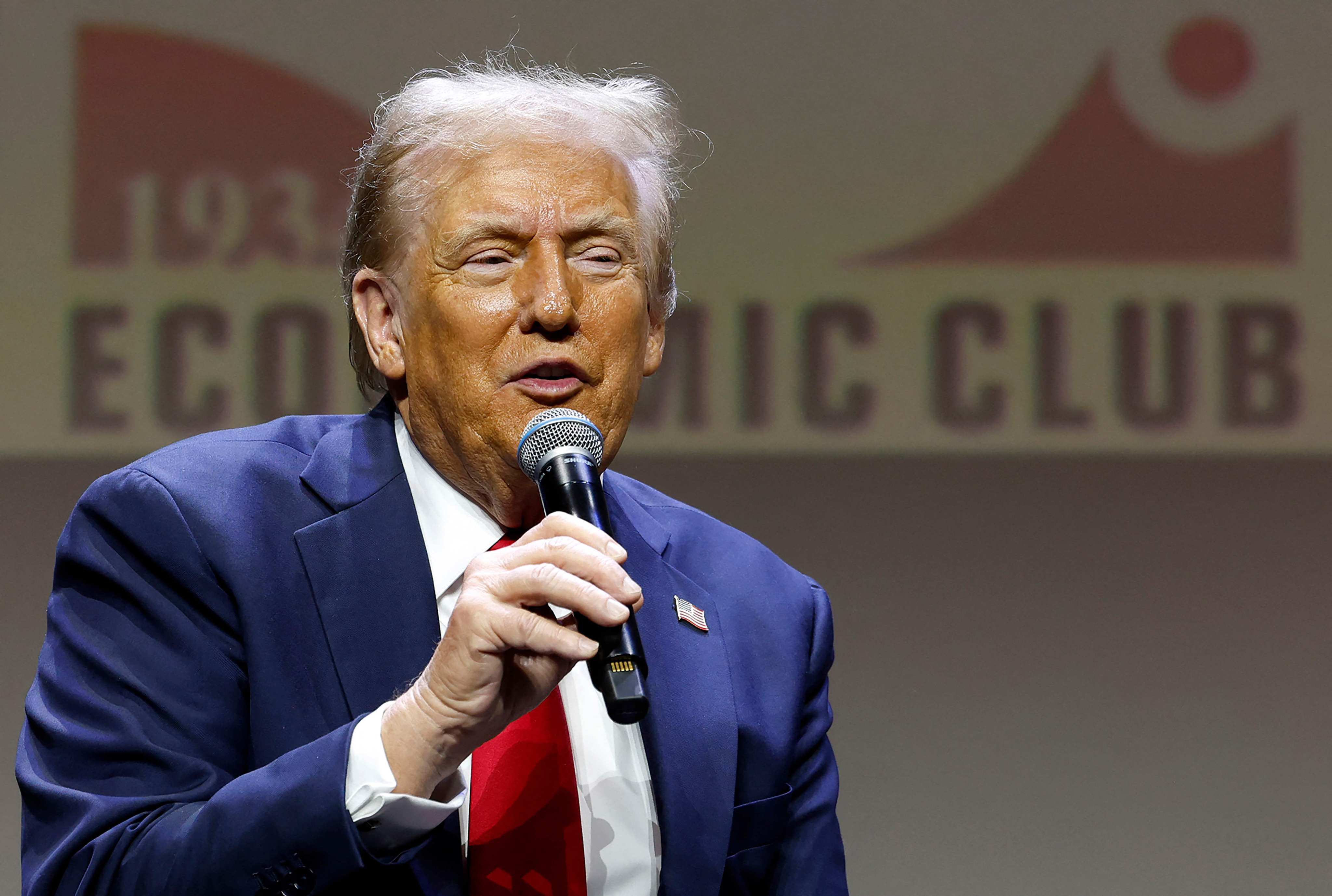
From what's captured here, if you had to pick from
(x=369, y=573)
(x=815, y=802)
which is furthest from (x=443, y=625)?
(x=815, y=802)

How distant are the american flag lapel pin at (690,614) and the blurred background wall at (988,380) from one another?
1489mm

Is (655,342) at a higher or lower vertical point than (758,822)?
higher

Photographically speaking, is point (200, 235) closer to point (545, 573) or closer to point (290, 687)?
point (290, 687)

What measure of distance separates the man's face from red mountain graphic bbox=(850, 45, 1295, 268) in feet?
5.76

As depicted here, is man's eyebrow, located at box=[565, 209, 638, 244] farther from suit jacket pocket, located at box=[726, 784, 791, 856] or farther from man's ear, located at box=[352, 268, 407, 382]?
suit jacket pocket, located at box=[726, 784, 791, 856]

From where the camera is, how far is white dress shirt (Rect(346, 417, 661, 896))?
5.11 feet

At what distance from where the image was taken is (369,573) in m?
1.56

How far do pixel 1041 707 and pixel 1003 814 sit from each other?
28 centimetres

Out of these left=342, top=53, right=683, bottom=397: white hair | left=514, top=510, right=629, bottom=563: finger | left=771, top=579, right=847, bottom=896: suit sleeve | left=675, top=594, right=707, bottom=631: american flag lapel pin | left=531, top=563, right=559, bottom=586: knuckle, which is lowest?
left=771, top=579, right=847, bottom=896: suit sleeve

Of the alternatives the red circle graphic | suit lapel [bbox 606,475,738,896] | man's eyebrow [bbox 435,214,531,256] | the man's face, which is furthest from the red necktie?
the red circle graphic

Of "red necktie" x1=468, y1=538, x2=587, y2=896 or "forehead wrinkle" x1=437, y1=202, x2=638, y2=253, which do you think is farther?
"forehead wrinkle" x1=437, y1=202, x2=638, y2=253

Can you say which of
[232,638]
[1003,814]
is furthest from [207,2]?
[1003,814]

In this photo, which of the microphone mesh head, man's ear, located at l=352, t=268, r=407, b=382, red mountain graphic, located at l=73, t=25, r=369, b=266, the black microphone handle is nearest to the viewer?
the black microphone handle

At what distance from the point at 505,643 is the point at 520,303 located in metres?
0.50
